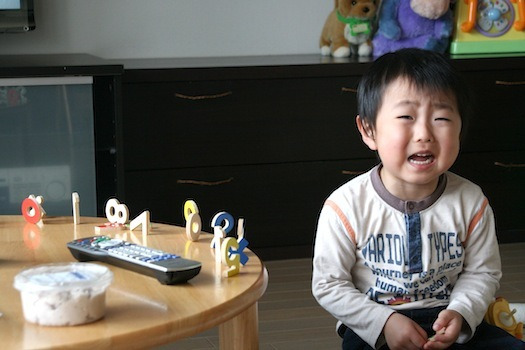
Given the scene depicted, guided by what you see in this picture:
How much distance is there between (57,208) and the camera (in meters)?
2.76

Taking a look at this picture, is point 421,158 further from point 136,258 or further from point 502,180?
point 502,180

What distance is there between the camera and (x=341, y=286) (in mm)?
1437

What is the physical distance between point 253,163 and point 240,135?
0.33ft

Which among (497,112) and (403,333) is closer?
(403,333)

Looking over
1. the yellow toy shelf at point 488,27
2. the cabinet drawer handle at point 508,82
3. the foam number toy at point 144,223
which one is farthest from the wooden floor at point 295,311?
the foam number toy at point 144,223

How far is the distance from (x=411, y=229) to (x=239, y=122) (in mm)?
1540

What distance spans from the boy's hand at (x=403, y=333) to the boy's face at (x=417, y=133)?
23 cm

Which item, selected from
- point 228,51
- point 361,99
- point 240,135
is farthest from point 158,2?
point 361,99

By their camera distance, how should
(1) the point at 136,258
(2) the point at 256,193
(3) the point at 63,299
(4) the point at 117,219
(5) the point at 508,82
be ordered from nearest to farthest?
(3) the point at 63,299 < (1) the point at 136,258 < (4) the point at 117,219 < (2) the point at 256,193 < (5) the point at 508,82

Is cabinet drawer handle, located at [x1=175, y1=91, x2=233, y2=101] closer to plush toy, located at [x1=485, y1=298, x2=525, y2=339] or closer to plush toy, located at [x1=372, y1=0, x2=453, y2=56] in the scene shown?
plush toy, located at [x1=372, y1=0, x2=453, y2=56]

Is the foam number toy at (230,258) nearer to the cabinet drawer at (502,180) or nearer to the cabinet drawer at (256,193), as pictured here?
the cabinet drawer at (256,193)

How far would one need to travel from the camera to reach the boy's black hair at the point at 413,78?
146 cm

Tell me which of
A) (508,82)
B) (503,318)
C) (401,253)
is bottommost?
(503,318)

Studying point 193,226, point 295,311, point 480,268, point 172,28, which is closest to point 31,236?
point 193,226
